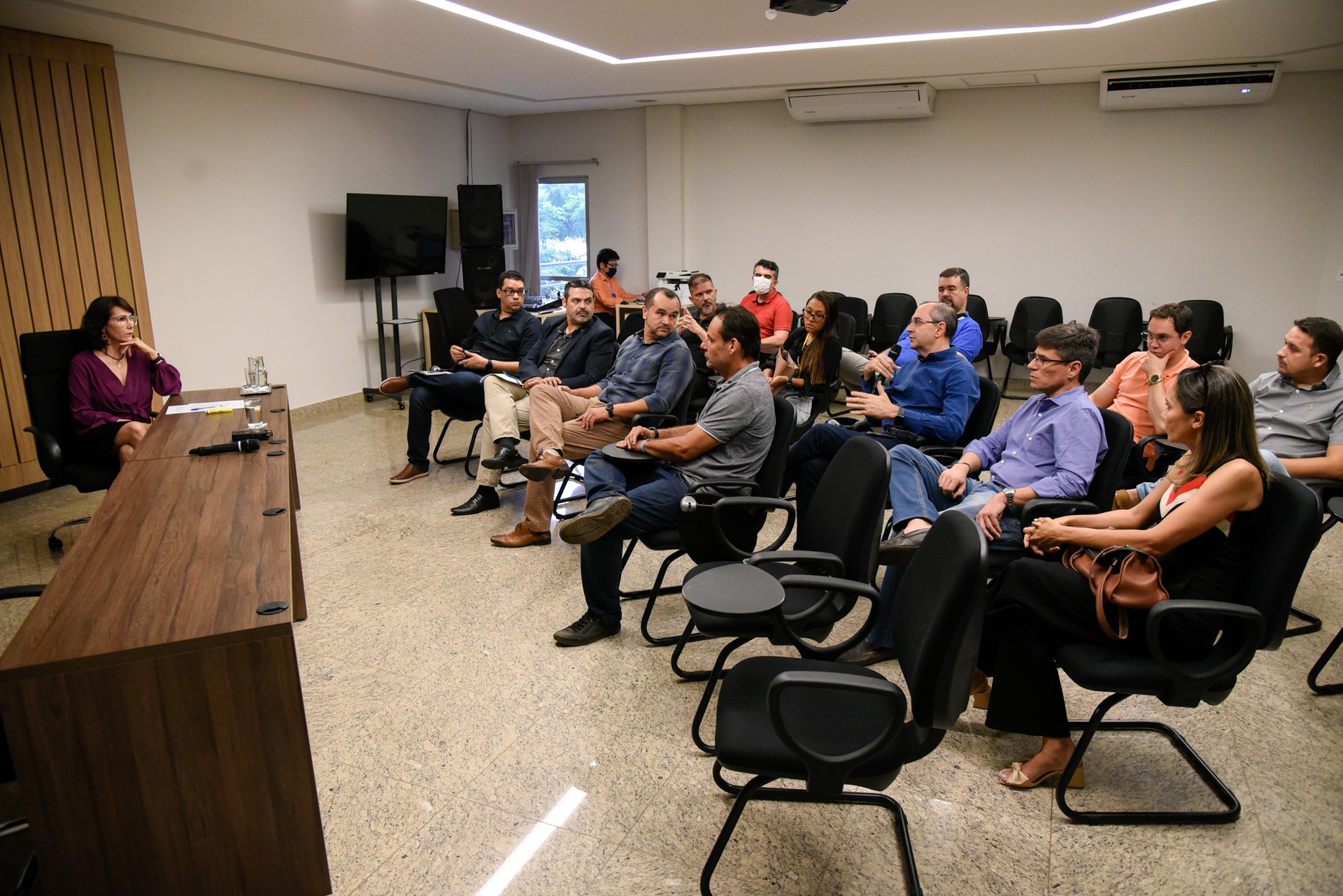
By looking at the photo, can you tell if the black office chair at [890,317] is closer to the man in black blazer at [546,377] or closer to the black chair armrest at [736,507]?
the man in black blazer at [546,377]

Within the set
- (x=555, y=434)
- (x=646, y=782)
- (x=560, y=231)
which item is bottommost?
(x=646, y=782)

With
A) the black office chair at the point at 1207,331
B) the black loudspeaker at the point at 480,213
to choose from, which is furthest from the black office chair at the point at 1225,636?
the black loudspeaker at the point at 480,213

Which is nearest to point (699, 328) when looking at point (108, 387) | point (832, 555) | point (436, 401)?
point (436, 401)

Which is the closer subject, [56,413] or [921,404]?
[921,404]

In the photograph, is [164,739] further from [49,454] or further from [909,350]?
[909,350]

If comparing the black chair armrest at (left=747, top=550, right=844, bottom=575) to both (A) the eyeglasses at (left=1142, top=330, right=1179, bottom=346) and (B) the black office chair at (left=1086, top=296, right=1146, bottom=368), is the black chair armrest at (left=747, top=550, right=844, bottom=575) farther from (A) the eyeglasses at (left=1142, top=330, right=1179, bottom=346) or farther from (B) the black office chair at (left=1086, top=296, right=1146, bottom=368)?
(B) the black office chair at (left=1086, top=296, right=1146, bottom=368)

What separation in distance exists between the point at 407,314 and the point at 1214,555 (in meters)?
7.72

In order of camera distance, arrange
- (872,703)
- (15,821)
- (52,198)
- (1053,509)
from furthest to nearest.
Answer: (52,198)
(1053,509)
(15,821)
(872,703)

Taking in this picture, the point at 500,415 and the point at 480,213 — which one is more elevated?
the point at 480,213

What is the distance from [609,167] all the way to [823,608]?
26.0ft

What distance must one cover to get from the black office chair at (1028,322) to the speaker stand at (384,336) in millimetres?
5597

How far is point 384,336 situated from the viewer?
26.2ft

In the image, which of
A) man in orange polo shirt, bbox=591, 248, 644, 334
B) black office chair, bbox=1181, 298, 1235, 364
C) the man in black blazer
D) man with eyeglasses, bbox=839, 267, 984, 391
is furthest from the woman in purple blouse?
black office chair, bbox=1181, 298, 1235, 364

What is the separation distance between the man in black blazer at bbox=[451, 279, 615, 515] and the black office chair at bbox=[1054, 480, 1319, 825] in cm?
321
